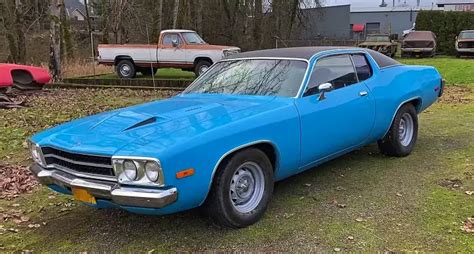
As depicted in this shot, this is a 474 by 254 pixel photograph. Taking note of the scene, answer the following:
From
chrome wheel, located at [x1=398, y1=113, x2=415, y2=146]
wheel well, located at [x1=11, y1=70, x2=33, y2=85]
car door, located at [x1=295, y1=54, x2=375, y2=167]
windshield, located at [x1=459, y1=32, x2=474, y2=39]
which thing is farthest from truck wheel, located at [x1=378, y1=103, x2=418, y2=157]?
windshield, located at [x1=459, y1=32, x2=474, y2=39]

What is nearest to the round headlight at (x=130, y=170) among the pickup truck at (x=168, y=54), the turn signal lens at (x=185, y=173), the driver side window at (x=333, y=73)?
the turn signal lens at (x=185, y=173)

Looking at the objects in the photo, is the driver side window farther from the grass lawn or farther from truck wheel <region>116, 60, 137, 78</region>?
truck wheel <region>116, 60, 137, 78</region>

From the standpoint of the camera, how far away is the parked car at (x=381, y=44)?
28.7 m

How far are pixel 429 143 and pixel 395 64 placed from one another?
1.43 m

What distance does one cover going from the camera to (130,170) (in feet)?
11.9

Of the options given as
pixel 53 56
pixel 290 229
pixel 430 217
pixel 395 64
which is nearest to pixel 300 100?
pixel 290 229

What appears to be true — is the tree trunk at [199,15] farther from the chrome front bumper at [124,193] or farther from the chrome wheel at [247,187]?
the chrome front bumper at [124,193]

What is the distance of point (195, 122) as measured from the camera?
4.11 metres

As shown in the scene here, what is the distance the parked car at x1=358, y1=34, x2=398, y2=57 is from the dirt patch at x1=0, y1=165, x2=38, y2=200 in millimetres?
24384

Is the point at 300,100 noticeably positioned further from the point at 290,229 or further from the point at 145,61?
the point at 145,61

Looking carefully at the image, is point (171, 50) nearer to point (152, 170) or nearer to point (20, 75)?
point (20, 75)

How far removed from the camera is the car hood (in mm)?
3836

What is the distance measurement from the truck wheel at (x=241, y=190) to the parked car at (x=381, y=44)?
82.5 ft

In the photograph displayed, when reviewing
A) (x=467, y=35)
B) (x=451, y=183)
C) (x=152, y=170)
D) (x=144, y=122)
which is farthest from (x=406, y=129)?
(x=467, y=35)
